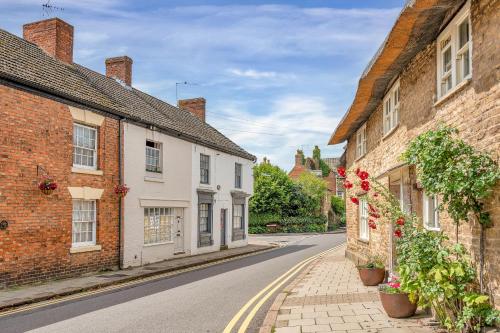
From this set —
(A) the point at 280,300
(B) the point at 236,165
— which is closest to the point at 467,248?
(A) the point at 280,300

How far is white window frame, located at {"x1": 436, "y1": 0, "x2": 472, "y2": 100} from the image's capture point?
7.32m

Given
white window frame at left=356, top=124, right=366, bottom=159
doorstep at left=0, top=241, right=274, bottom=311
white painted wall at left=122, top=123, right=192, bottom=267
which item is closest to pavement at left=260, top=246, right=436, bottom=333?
doorstep at left=0, top=241, right=274, bottom=311

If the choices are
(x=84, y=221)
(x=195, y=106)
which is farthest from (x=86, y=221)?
(x=195, y=106)

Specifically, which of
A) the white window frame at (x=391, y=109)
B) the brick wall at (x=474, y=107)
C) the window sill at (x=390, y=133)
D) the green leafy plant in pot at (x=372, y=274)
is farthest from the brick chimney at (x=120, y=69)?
the green leafy plant in pot at (x=372, y=274)

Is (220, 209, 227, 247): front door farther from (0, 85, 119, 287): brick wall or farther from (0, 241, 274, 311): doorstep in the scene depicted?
(0, 85, 119, 287): brick wall

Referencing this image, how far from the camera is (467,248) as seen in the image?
7.15m

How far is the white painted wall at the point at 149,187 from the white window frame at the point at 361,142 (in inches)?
333

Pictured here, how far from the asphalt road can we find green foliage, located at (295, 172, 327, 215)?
37783 millimetres

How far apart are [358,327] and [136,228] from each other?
12.7 metres

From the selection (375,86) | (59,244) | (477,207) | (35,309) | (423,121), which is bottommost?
(35,309)

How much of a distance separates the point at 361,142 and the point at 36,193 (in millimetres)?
11580

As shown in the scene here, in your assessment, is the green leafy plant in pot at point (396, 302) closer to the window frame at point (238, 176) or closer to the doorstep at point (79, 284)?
the doorstep at point (79, 284)

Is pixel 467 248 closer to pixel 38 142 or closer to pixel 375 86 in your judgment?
pixel 375 86

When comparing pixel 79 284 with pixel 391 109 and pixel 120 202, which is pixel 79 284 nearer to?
pixel 120 202
